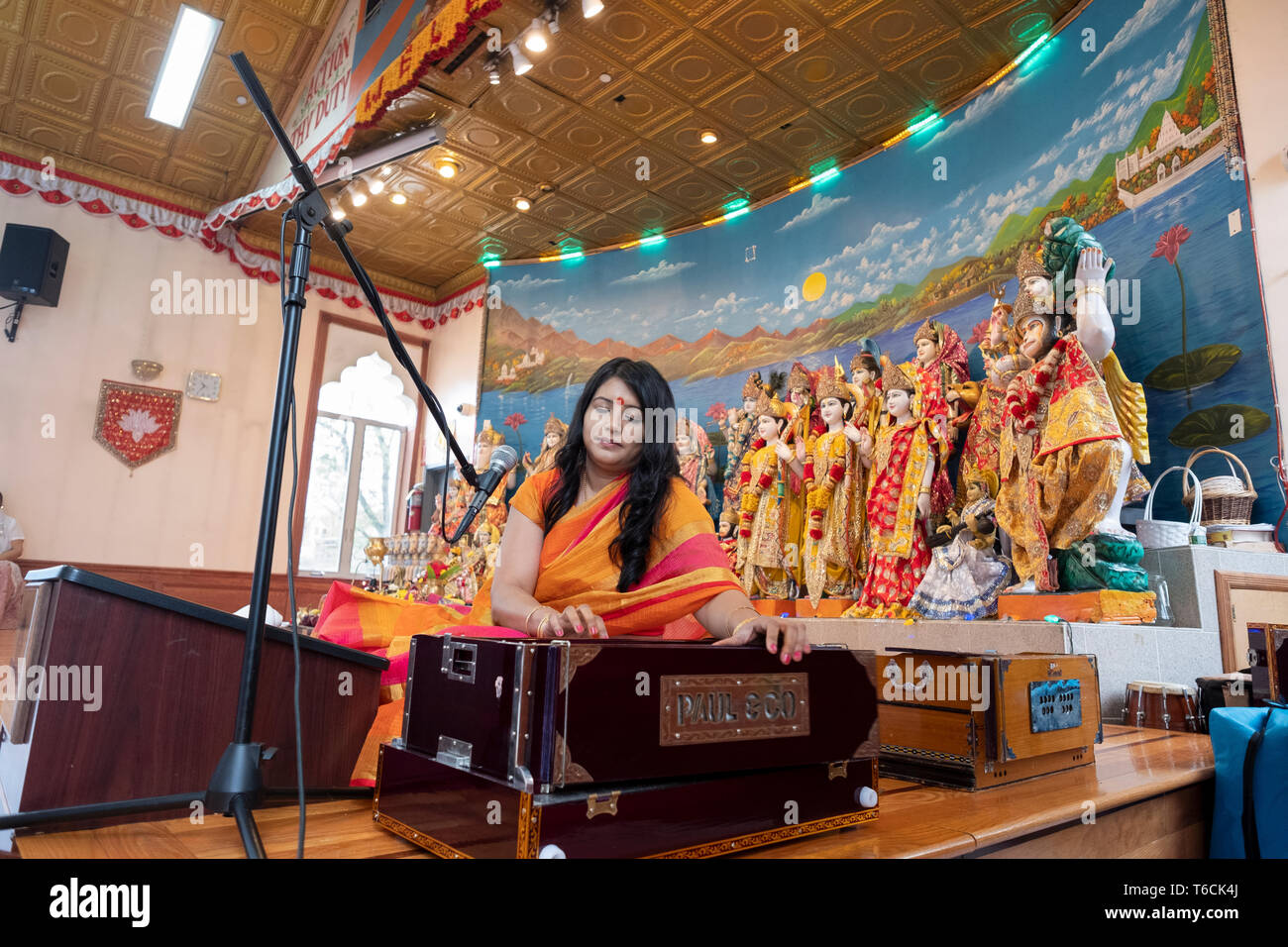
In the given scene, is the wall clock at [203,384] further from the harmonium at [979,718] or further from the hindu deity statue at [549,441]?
the harmonium at [979,718]

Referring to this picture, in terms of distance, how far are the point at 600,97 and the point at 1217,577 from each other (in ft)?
18.0

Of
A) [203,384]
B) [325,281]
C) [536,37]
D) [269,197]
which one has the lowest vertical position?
[203,384]

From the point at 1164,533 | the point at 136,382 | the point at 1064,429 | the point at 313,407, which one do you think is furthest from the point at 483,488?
the point at 313,407

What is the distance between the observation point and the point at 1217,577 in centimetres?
307

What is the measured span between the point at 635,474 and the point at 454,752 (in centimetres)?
78

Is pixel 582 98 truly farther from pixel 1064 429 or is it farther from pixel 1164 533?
pixel 1164 533

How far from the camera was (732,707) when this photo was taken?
1062 mm

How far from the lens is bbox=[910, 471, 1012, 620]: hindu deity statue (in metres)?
3.95

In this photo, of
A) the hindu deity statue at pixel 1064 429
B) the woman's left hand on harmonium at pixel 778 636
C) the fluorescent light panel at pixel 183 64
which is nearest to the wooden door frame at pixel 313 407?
the fluorescent light panel at pixel 183 64

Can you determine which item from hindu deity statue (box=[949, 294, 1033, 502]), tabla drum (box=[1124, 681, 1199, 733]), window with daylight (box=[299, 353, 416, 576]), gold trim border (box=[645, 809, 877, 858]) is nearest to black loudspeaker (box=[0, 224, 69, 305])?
window with daylight (box=[299, 353, 416, 576])

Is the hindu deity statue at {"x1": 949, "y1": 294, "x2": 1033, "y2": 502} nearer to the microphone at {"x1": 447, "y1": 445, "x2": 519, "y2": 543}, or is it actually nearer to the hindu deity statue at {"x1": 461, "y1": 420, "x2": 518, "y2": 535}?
the microphone at {"x1": 447, "y1": 445, "x2": 519, "y2": 543}

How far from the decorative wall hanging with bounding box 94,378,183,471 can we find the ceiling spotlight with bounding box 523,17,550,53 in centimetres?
541

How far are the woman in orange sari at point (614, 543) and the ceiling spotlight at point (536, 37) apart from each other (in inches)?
177
